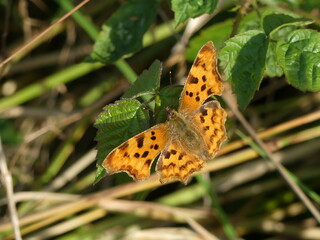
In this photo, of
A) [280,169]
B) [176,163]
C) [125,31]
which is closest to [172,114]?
[176,163]

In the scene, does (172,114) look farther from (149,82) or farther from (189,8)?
(189,8)

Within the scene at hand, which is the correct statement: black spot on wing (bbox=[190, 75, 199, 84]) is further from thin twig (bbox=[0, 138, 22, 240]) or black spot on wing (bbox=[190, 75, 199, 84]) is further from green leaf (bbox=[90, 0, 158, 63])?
thin twig (bbox=[0, 138, 22, 240])

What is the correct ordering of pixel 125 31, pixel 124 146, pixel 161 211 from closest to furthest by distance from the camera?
pixel 124 146, pixel 125 31, pixel 161 211

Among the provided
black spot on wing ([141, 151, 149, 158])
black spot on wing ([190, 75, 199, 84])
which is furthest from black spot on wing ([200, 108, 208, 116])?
black spot on wing ([141, 151, 149, 158])

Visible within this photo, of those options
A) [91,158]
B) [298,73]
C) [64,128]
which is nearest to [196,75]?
[298,73]

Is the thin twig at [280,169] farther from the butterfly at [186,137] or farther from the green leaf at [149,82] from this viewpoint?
the green leaf at [149,82]

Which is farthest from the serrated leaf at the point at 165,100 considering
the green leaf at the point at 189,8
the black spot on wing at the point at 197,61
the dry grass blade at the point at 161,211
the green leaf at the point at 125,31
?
the dry grass blade at the point at 161,211
